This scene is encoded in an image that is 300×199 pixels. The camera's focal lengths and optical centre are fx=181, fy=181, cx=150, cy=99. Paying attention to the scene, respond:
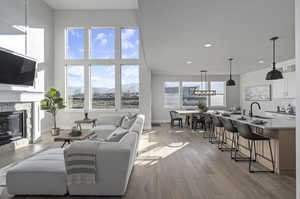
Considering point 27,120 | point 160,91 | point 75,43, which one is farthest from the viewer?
point 160,91

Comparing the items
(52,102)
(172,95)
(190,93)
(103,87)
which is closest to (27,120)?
(52,102)

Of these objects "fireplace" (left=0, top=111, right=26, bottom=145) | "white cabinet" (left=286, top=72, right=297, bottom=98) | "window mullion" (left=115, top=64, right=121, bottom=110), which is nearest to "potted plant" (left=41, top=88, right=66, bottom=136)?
"fireplace" (left=0, top=111, right=26, bottom=145)

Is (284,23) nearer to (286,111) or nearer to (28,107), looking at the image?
(286,111)

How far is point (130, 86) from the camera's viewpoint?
842 centimetres

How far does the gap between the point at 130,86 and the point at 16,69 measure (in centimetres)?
444

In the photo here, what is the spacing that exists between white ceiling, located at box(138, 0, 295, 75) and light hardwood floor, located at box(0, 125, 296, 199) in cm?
266

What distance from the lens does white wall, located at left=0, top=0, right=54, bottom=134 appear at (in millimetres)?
5005

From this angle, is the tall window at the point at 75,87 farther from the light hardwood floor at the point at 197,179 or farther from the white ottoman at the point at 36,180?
the white ottoman at the point at 36,180

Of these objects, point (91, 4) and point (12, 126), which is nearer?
point (12, 126)

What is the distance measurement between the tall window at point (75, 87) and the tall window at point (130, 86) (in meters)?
1.91

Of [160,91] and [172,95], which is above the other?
[160,91]

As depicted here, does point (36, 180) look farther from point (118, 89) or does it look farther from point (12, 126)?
point (118, 89)

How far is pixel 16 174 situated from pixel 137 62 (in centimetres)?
659

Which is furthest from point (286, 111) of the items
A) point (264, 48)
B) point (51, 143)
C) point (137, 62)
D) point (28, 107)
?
point (28, 107)
